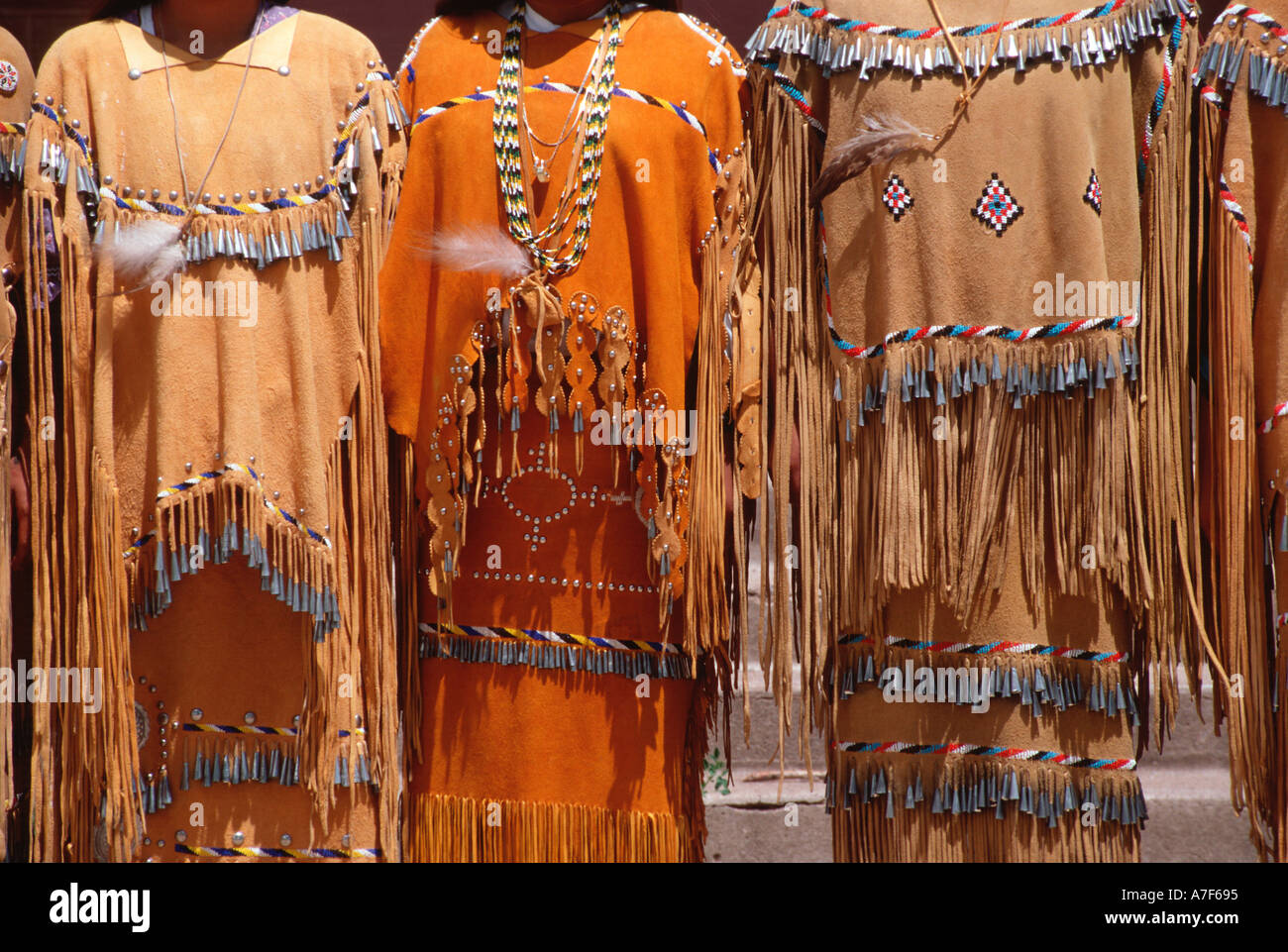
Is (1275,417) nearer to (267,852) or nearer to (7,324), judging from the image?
(267,852)

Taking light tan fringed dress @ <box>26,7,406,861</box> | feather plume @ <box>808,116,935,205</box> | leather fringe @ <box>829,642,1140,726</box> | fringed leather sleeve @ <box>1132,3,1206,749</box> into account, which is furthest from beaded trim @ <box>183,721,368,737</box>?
fringed leather sleeve @ <box>1132,3,1206,749</box>

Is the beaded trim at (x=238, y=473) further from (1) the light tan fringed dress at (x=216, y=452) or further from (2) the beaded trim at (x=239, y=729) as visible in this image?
(2) the beaded trim at (x=239, y=729)

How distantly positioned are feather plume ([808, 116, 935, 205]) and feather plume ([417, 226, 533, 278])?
53 cm

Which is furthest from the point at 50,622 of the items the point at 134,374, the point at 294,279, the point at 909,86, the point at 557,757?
the point at 909,86

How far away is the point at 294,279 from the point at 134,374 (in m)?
0.30

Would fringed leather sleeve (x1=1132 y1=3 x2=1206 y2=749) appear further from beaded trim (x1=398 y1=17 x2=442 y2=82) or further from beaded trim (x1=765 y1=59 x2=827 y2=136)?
beaded trim (x1=398 y1=17 x2=442 y2=82)

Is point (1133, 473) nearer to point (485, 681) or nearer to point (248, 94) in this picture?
point (485, 681)

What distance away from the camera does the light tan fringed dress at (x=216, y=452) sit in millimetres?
2330

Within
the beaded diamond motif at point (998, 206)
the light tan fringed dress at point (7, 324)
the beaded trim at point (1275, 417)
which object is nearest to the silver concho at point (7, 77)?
the light tan fringed dress at point (7, 324)

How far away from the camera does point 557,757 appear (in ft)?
7.88

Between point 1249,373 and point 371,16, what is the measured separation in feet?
6.01

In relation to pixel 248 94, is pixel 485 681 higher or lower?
lower

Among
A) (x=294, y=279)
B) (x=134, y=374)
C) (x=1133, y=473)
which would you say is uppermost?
(x=294, y=279)
